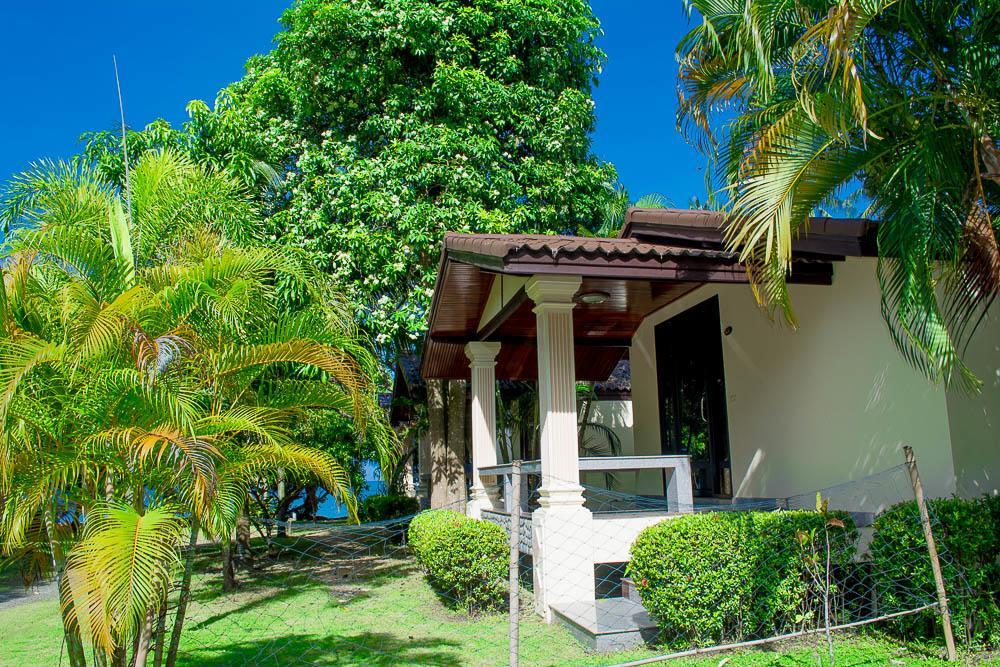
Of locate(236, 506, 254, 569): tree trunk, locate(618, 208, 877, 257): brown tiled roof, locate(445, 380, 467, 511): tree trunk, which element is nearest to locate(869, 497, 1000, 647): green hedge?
locate(618, 208, 877, 257): brown tiled roof

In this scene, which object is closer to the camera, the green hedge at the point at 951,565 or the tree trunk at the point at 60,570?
the tree trunk at the point at 60,570

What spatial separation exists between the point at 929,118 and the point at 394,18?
10.8 metres

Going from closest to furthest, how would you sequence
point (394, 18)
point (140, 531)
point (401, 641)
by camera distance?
point (140, 531) → point (401, 641) → point (394, 18)

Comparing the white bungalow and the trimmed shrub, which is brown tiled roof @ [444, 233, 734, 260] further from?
the trimmed shrub

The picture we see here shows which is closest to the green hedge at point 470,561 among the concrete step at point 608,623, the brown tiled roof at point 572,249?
the concrete step at point 608,623

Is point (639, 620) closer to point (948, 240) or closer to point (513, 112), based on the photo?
point (948, 240)

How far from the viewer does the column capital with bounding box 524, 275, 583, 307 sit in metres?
7.92

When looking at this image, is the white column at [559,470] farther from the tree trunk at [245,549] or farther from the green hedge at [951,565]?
the tree trunk at [245,549]

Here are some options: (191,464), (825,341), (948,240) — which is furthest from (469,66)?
(191,464)

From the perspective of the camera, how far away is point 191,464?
4.34 m

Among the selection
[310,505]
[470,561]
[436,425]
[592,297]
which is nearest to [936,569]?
[470,561]

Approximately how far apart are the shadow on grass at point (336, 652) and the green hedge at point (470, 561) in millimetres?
996

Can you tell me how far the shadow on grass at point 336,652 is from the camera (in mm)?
6758

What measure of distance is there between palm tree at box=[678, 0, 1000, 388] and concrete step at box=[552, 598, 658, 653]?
303 centimetres
